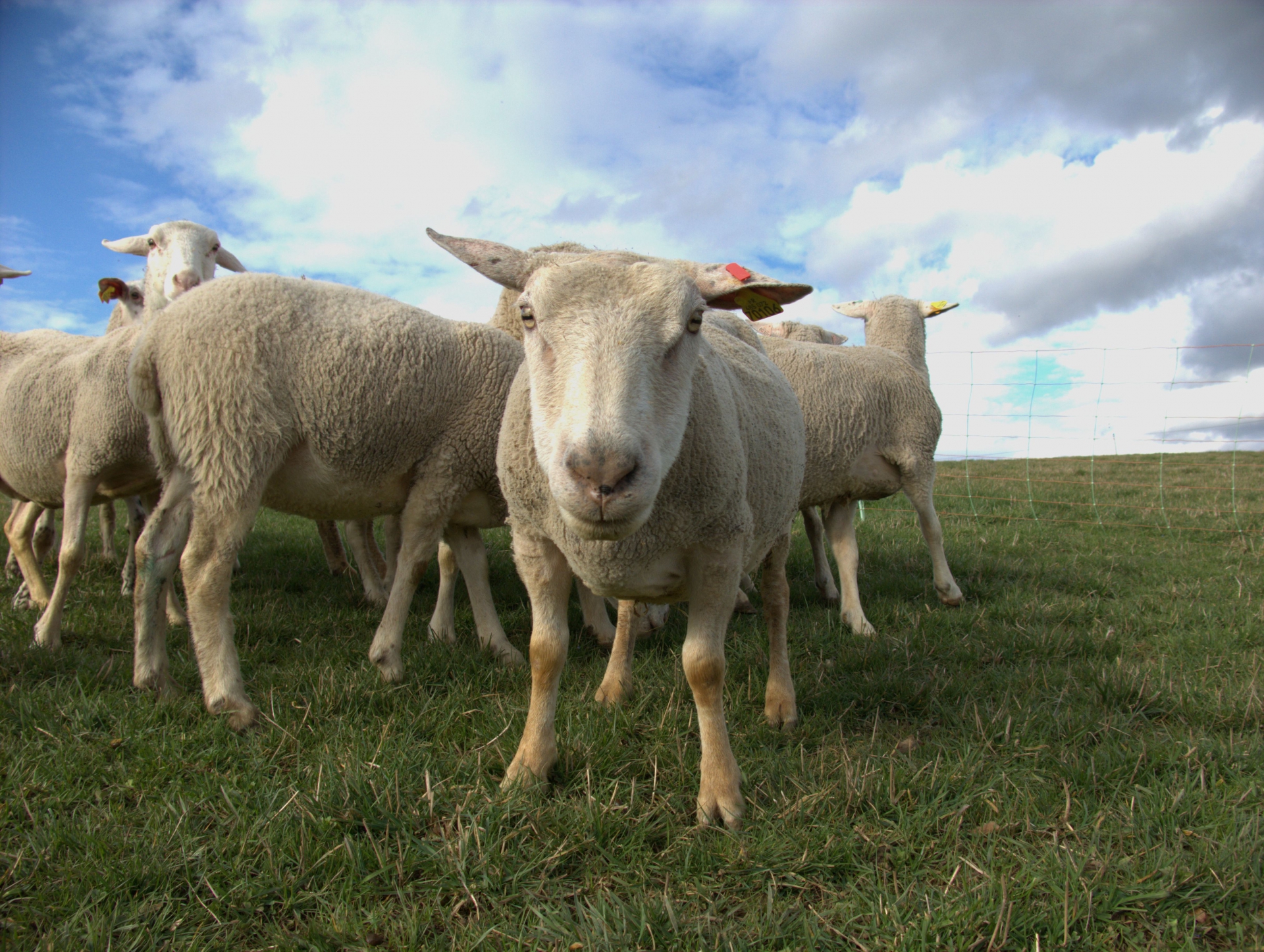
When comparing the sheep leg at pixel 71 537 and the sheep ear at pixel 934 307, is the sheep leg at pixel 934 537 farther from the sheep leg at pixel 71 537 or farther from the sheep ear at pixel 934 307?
the sheep leg at pixel 71 537

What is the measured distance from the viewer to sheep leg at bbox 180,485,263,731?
3156mm

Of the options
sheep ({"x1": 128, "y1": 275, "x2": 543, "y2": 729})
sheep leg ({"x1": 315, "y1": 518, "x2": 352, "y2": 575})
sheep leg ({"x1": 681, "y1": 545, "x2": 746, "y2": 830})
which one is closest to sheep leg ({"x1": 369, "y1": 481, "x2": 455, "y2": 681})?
sheep ({"x1": 128, "y1": 275, "x2": 543, "y2": 729})

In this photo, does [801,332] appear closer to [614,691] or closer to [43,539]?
[614,691]

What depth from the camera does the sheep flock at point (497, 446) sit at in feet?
7.00

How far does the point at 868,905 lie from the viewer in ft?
6.30

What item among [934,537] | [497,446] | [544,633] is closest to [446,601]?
[497,446]

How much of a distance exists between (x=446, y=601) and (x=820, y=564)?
2.97 metres

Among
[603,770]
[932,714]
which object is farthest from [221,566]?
[932,714]

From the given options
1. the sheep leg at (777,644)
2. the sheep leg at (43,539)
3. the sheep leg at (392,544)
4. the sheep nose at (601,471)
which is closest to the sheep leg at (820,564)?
the sheep leg at (777,644)

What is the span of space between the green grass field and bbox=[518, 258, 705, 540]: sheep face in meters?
1.01

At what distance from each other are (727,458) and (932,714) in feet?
5.02

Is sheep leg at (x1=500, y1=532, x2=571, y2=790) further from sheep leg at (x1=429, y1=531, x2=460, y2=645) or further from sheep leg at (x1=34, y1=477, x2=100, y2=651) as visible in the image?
sheep leg at (x1=34, y1=477, x2=100, y2=651)

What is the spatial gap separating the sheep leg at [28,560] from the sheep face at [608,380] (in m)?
4.78

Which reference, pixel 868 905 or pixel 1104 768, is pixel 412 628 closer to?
pixel 868 905
